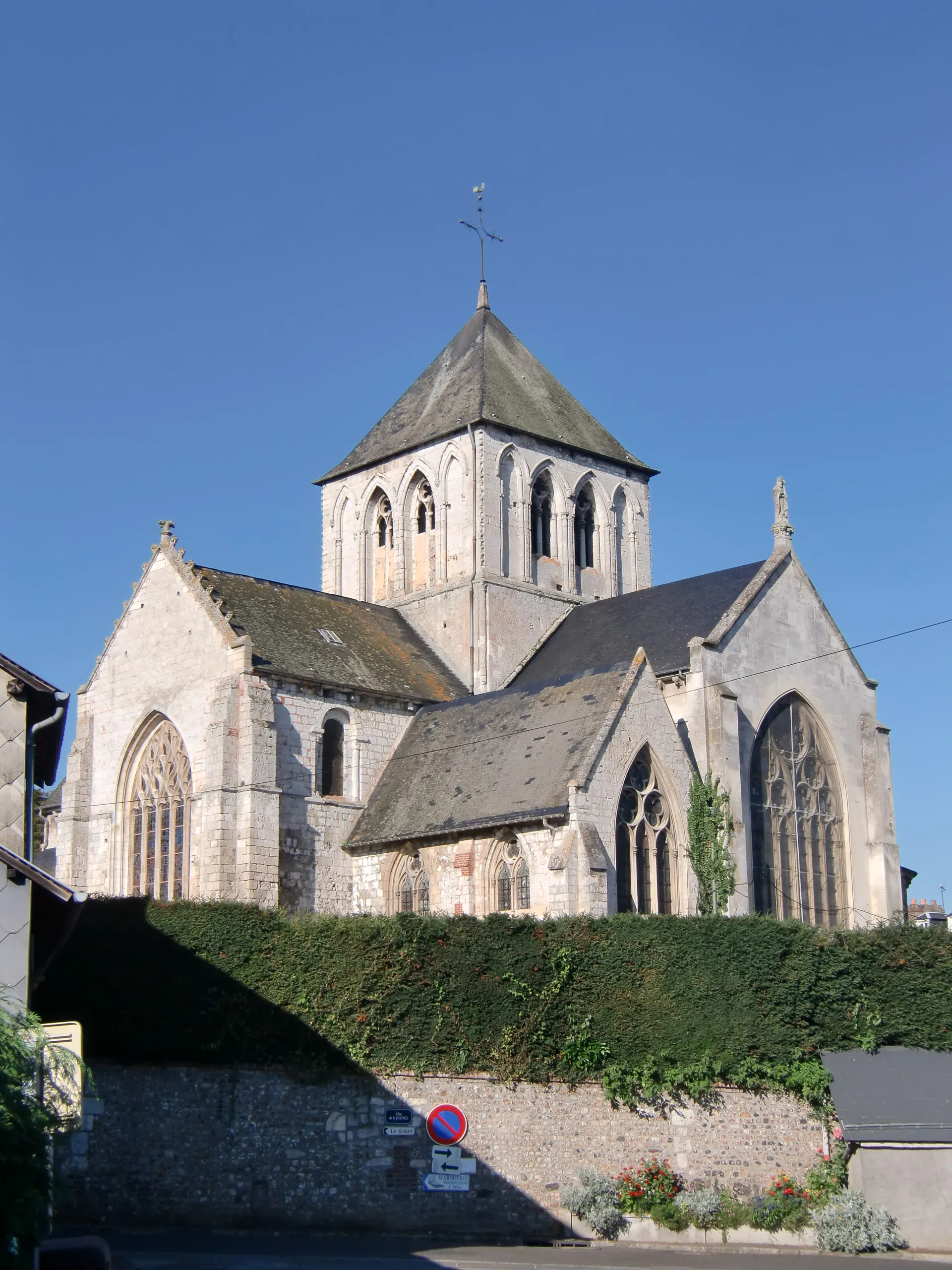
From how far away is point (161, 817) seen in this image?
34.4 m

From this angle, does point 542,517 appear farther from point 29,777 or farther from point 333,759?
point 29,777

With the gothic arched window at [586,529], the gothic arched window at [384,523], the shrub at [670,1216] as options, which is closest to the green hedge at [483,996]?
the shrub at [670,1216]

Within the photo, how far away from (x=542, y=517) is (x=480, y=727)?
10.5 m

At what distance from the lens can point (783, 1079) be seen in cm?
2450

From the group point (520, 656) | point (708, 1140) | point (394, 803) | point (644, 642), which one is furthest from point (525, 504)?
point (708, 1140)

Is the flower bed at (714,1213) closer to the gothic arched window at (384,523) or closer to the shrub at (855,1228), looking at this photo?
the shrub at (855,1228)

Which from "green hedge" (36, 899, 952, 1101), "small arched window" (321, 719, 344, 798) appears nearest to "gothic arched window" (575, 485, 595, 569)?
"small arched window" (321, 719, 344, 798)

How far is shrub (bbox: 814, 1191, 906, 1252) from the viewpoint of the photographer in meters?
22.4

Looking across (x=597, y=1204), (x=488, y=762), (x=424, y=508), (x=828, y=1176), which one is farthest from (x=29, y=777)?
(x=424, y=508)

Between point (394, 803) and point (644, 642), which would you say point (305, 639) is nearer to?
point (394, 803)

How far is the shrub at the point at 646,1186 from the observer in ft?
74.7

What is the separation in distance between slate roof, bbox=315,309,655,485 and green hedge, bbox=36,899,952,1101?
62.7 feet

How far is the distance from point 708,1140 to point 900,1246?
302 cm

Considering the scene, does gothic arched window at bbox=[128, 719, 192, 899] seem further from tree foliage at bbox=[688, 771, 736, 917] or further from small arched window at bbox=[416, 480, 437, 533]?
tree foliage at bbox=[688, 771, 736, 917]
